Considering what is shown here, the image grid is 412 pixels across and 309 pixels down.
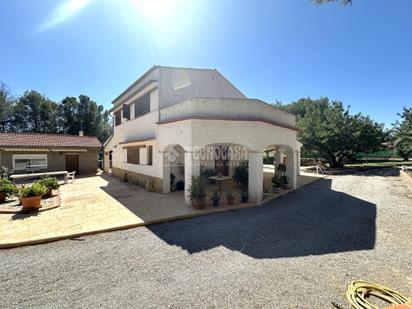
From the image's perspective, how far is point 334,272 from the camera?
4.64 m

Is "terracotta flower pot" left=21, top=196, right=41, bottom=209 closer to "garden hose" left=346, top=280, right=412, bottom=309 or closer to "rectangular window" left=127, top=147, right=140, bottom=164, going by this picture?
"rectangular window" left=127, top=147, right=140, bottom=164

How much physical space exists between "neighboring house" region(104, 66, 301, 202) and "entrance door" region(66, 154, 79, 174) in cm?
617

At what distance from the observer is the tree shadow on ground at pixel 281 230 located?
5863 millimetres

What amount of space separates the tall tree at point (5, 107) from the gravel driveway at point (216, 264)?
45735mm

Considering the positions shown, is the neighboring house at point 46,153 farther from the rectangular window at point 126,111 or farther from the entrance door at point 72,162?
the rectangular window at point 126,111

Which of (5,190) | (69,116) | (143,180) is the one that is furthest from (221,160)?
(69,116)

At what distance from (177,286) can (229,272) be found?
1202 millimetres

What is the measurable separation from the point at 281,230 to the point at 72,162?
25.3 meters

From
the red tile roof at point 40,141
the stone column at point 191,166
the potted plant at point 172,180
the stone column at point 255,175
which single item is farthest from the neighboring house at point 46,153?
the stone column at point 255,175

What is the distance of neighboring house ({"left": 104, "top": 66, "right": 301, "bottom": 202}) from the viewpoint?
10.2 m


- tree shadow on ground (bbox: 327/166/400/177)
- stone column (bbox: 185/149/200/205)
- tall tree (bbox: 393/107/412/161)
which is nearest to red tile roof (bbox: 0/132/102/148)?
stone column (bbox: 185/149/200/205)

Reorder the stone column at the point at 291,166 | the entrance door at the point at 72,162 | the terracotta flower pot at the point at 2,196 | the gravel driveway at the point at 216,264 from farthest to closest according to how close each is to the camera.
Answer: the entrance door at the point at 72,162, the stone column at the point at 291,166, the terracotta flower pot at the point at 2,196, the gravel driveway at the point at 216,264

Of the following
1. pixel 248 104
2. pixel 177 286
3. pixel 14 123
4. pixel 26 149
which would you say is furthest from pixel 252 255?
pixel 14 123

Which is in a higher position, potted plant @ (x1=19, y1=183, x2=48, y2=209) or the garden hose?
potted plant @ (x1=19, y1=183, x2=48, y2=209)
